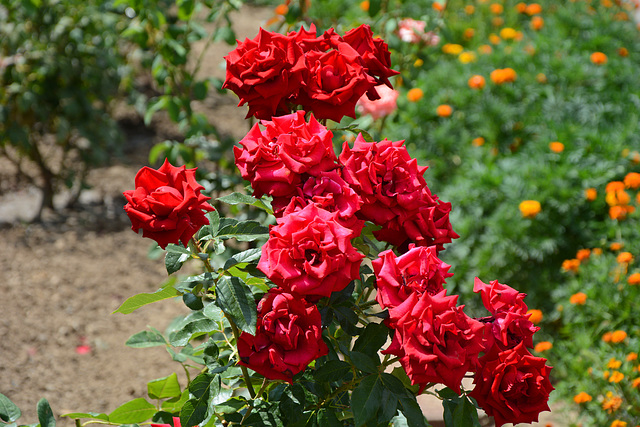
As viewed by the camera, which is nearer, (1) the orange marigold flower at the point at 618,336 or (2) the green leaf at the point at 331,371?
(2) the green leaf at the point at 331,371

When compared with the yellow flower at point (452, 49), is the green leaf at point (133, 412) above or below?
above

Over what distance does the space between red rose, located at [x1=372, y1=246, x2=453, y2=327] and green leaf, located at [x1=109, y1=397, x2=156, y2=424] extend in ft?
2.28

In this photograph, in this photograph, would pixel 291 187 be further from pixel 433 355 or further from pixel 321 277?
pixel 433 355

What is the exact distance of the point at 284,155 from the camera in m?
0.95

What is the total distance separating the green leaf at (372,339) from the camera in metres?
1.04

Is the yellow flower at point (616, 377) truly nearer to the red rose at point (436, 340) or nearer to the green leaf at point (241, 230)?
the red rose at point (436, 340)

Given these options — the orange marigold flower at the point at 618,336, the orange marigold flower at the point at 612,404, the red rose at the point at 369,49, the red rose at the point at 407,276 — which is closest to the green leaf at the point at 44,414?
the red rose at the point at 407,276

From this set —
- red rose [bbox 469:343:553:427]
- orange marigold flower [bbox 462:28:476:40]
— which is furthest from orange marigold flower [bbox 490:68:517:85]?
red rose [bbox 469:343:553:427]

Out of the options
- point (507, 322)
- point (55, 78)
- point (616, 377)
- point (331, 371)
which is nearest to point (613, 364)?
point (616, 377)

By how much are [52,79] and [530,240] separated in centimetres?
257

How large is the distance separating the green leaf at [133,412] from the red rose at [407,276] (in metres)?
0.69

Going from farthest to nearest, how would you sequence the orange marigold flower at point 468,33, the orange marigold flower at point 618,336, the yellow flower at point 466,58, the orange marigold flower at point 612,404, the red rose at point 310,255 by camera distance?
the orange marigold flower at point 468,33
the yellow flower at point 466,58
the orange marigold flower at point 618,336
the orange marigold flower at point 612,404
the red rose at point 310,255

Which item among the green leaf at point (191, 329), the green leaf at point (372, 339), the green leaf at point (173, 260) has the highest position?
the green leaf at point (173, 260)

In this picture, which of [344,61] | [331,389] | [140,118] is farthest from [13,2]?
[331,389]
